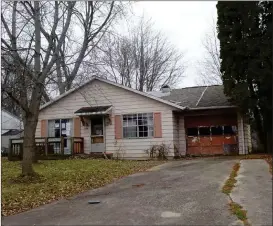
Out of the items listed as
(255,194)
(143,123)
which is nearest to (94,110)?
(143,123)

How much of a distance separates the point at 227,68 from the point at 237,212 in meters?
11.1

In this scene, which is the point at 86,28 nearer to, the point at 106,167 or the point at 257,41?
the point at 106,167

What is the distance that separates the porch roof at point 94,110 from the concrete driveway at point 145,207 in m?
8.33

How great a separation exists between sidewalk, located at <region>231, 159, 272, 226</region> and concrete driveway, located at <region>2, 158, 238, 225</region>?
315mm

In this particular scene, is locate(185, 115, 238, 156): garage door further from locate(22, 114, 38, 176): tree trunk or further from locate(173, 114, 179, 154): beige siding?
locate(22, 114, 38, 176): tree trunk

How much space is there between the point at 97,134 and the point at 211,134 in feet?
19.7

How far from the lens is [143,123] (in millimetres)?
17469

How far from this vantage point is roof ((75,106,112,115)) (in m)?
17.4

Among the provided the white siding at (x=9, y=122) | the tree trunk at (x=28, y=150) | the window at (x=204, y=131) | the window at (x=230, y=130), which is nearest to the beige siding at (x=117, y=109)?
the window at (x=204, y=131)

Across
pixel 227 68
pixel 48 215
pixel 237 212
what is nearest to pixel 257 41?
pixel 227 68

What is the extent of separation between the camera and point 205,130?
17.8m

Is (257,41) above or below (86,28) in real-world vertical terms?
below

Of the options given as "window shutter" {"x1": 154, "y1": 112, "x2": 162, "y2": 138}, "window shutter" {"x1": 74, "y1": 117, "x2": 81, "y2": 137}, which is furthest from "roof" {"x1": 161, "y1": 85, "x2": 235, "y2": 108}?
"window shutter" {"x1": 74, "y1": 117, "x2": 81, "y2": 137}

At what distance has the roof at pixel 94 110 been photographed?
57.2 ft
